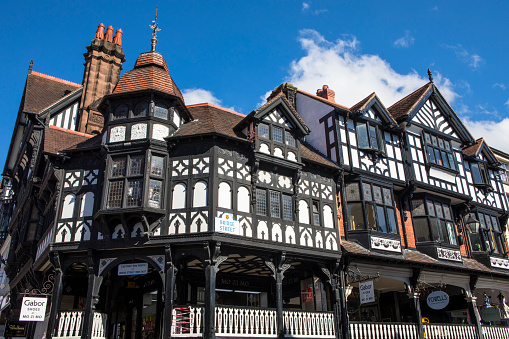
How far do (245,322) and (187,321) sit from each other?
2058 millimetres

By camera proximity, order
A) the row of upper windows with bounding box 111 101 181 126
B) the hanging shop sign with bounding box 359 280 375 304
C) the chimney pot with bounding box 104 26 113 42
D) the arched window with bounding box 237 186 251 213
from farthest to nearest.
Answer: the chimney pot with bounding box 104 26 113 42 → the row of upper windows with bounding box 111 101 181 126 → the hanging shop sign with bounding box 359 280 375 304 → the arched window with bounding box 237 186 251 213

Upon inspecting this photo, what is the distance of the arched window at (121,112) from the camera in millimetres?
17453

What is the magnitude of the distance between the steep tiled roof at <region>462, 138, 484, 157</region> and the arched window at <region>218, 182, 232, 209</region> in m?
17.1

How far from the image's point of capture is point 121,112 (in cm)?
1752

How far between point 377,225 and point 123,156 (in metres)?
11.6

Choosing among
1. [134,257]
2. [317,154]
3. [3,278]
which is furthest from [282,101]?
[3,278]

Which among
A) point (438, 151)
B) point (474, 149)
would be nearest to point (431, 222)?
point (438, 151)

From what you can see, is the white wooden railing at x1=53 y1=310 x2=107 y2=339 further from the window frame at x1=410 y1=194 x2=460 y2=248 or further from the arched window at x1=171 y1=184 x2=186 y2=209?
the window frame at x1=410 y1=194 x2=460 y2=248

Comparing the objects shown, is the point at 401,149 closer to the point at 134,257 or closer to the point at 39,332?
the point at 134,257

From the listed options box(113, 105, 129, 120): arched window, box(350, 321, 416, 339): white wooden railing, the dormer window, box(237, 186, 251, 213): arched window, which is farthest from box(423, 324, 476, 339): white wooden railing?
box(113, 105, 129, 120): arched window

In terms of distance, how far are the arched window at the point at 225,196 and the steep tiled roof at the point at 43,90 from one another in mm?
11751

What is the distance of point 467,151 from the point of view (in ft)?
89.1

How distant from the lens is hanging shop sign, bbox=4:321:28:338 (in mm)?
18000

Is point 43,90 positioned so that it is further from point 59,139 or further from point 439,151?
point 439,151
